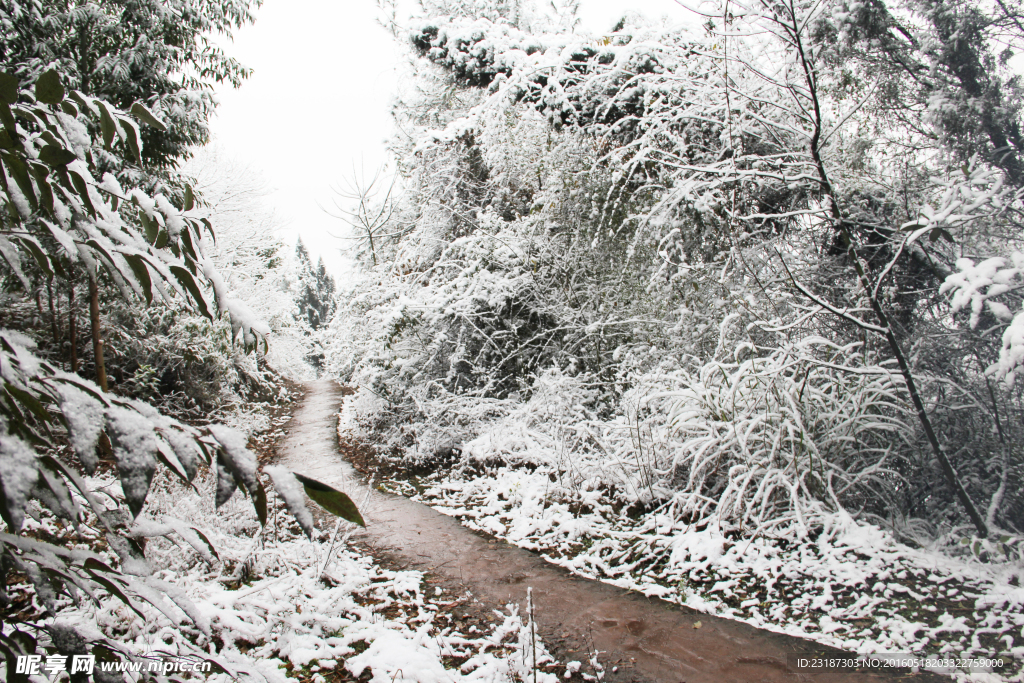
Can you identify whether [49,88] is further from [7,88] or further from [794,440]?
[794,440]

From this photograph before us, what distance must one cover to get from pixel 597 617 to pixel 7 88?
143 inches

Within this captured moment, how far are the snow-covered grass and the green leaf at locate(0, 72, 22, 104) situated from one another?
176 cm

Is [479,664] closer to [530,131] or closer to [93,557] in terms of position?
[93,557]

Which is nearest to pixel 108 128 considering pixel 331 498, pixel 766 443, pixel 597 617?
pixel 331 498

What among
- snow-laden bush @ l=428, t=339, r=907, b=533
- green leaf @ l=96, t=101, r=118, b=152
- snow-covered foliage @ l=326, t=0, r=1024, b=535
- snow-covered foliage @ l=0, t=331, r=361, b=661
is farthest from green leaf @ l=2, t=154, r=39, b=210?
snow-laden bush @ l=428, t=339, r=907, b=533

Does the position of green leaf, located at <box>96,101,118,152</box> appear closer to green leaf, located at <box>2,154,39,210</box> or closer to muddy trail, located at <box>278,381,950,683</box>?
green leaf, located at <box>2,154,39,210</box>

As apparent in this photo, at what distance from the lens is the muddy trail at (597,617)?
8.60ft

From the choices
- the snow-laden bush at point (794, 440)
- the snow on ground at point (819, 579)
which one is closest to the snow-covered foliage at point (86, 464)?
the snow on ground at point (819, 579)

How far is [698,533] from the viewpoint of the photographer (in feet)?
12.7

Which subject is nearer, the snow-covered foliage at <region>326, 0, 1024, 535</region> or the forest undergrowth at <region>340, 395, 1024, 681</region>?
the forest undergrowth at <region>340, 395, 1024, 681</region>

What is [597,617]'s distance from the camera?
128 inches

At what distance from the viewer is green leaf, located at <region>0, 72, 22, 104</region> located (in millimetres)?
651

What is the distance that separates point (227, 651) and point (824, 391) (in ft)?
15.2

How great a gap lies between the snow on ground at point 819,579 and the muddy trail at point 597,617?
15 centimetres
